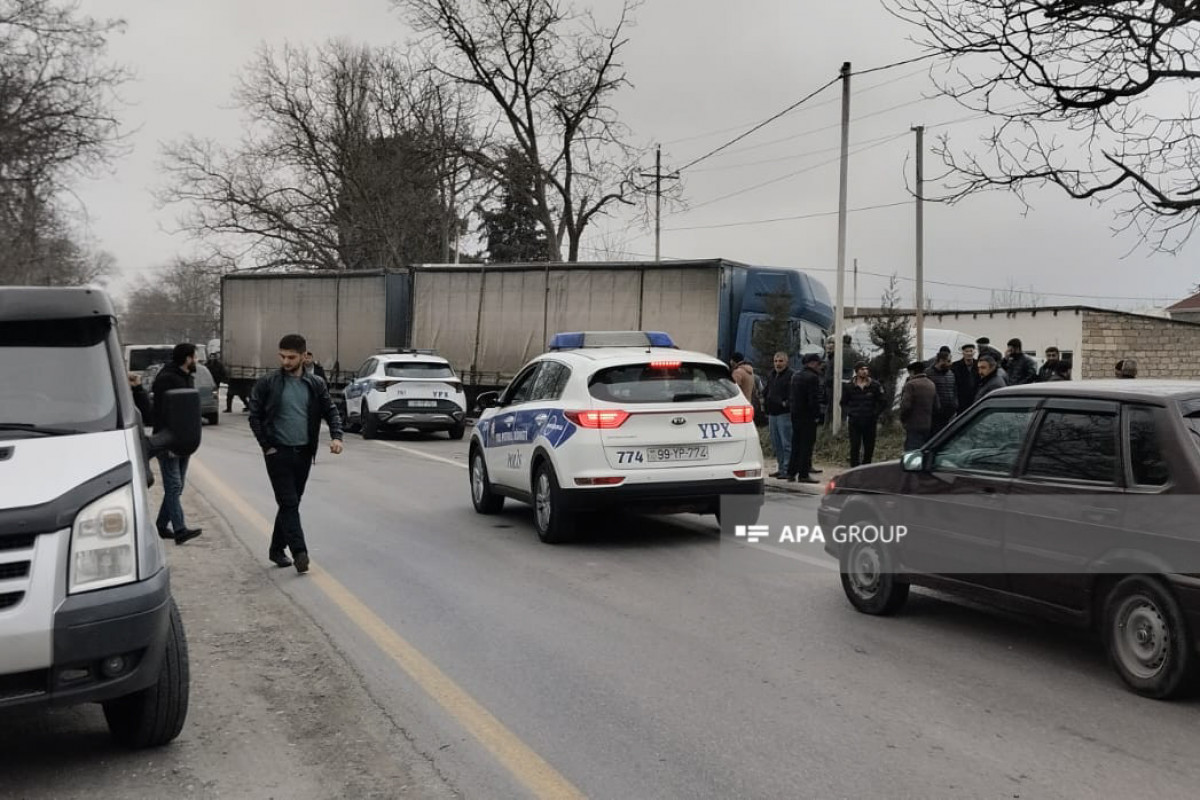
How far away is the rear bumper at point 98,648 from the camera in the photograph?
12.3 feet

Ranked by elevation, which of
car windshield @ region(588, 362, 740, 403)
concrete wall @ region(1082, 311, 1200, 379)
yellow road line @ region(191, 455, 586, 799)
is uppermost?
concrete wall @ region(1082, 311, 1200, 379)

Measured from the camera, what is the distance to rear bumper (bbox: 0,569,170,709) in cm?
376

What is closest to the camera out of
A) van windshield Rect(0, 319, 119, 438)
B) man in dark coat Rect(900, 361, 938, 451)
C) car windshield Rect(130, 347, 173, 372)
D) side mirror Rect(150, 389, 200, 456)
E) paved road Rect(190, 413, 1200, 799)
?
paved road Rect(190, 413, 1200, 799)

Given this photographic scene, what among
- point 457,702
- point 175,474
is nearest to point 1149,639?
point 457,702

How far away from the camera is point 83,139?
24547mm

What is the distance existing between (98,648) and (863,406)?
1177cm

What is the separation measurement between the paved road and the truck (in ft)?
40.4

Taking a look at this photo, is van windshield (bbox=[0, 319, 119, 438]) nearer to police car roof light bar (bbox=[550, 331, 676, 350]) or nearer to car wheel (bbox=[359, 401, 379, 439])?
police car roof light bar (bbox=[550, 331, 676, 350])

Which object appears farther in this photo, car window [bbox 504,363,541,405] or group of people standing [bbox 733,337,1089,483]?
group of people standing [bbox 733,337,1089,483]

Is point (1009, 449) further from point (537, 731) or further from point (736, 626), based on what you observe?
point (537, 731)

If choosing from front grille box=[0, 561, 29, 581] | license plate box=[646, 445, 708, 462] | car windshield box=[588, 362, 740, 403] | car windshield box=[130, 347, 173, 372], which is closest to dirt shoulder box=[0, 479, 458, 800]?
front grille box=[0, 561, 29, 581]

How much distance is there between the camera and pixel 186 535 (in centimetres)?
971

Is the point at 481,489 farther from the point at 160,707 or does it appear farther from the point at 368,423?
the point at 368,423

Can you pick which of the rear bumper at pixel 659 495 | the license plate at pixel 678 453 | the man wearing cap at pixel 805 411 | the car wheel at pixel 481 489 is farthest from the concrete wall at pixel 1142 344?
the license plate at pixel 678 453
